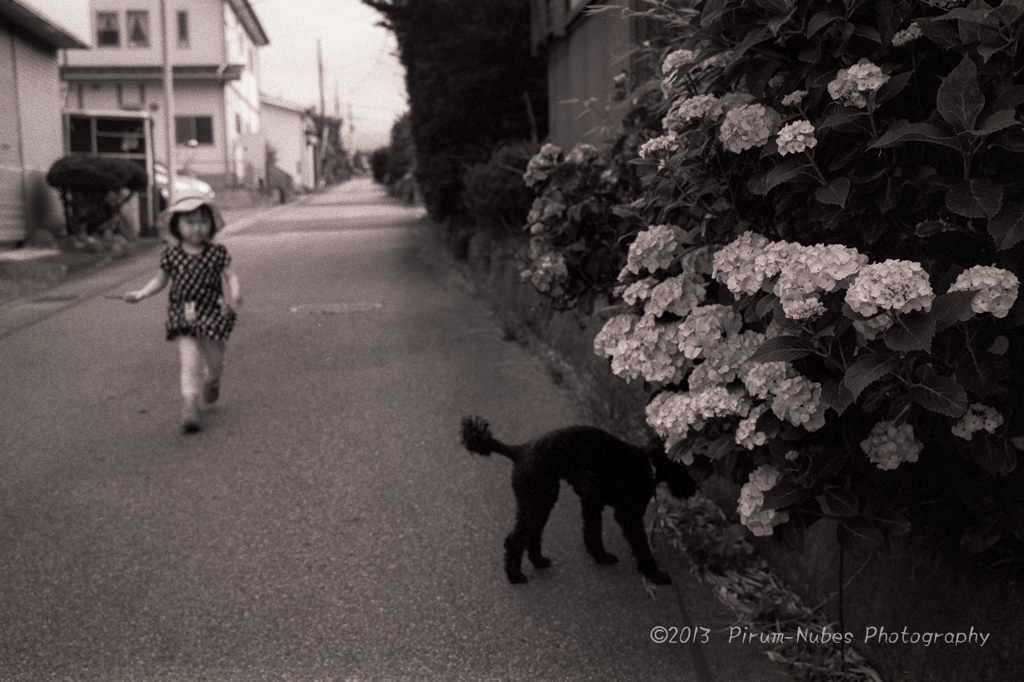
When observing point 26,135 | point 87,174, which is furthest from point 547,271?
point 26,135

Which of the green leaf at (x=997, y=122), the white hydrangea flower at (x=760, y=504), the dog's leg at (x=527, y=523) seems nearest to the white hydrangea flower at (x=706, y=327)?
the white hydrangea flower at (x=760, y=504)

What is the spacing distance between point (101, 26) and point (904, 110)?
41400 mm

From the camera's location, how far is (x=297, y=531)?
4551 mm

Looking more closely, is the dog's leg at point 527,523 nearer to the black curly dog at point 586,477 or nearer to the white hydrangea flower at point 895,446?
the black curly dog at point 586,477

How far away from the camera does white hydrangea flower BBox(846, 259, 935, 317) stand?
2.14m

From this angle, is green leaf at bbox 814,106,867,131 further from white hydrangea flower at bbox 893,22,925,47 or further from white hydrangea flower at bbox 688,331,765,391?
white hydrangea flower at bbox 688,331,765,391

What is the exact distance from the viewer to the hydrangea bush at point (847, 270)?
7.28ft

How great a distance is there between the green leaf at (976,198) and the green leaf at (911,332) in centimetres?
25

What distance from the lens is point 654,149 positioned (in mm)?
3238

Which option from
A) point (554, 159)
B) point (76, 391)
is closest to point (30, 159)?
point (76, 391)

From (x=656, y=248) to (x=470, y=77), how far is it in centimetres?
958

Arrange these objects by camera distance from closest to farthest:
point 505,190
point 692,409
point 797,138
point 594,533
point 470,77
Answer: point 797,138 < point 692,409 < point 594,533 < point 505,190 < point 470,77

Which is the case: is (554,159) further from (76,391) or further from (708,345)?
(76,391)

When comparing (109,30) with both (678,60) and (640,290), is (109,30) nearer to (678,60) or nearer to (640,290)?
(678,60)
